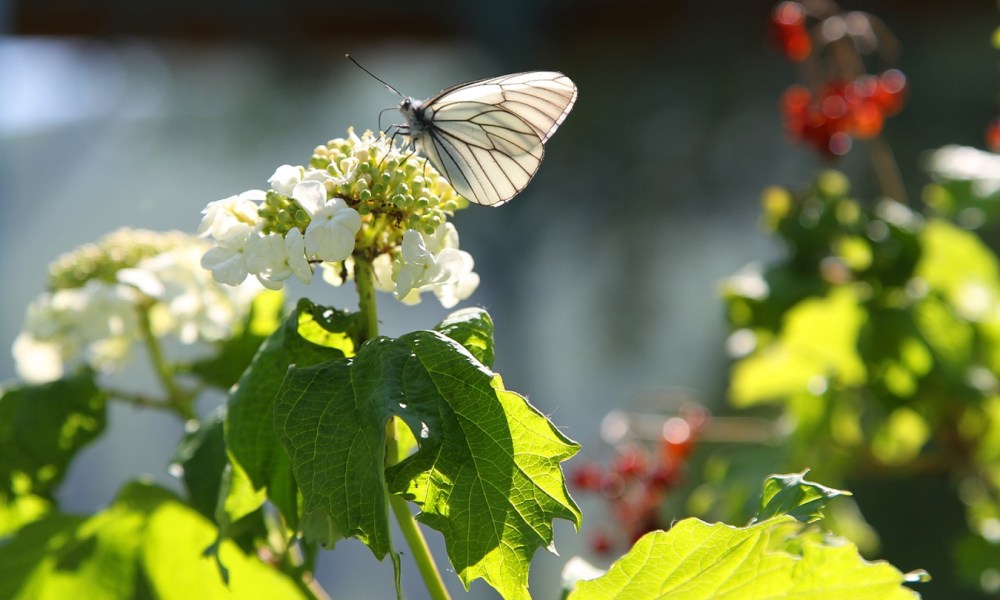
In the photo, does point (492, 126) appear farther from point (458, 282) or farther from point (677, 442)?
point (677, 442)

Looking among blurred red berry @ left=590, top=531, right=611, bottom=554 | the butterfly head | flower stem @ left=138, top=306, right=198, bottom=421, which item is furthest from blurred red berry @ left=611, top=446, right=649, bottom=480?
the butterfly head

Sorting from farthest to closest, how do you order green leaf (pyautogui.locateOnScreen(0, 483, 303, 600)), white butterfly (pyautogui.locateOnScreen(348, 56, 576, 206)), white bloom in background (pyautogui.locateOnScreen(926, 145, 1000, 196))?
white bloom in background (pyautogui.locateOnScreen(926, 145, 1000, 196))
green leaf (pyautogui.locateOnScreen(0, 483, 303, 600))
white butterfly (pyautogui.locateOnScreen(348, 56, 576, 206))

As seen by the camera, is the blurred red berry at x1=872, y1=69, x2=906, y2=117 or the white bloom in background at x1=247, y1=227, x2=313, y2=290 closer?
the white bloom in background at x1=247, y1=227, x2=313, y2=290

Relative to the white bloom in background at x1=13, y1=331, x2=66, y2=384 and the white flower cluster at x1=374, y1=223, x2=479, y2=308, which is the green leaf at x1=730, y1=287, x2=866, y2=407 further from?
the white bloom in background at x1=13, y1=331, x2=66, y2=384

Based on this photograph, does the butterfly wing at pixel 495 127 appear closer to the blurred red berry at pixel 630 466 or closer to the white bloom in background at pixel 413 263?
the white bloom in background at pixel 413 263

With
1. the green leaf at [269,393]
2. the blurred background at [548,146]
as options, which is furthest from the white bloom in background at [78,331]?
the blurred background at [548,146]

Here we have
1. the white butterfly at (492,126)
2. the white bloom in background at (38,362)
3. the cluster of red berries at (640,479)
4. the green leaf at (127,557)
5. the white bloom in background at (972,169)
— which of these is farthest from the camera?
the cluster of red berries at (640,479)
